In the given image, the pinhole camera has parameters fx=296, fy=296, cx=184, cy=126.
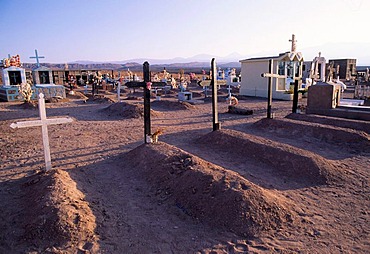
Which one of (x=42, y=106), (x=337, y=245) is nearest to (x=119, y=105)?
(x=42, y=106)

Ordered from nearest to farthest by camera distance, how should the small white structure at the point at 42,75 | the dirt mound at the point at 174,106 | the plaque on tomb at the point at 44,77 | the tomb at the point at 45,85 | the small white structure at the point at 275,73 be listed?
the dirt mound at the point at 174,106 < the tomb at the point at 45,85 < the small white structure at the point at 275,73 < the small white structure at the point at 42,75 < the plaque on tomb at the point at 44,77

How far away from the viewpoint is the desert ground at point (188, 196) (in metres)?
3.82

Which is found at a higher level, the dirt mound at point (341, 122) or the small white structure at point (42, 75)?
the small white structure at point (42, 75)

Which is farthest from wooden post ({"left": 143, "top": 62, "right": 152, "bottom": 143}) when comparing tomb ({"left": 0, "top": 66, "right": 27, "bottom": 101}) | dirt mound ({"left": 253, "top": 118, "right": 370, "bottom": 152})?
tomb ({"left": 0, "top": 66, "right": 27, "bottom": 101})

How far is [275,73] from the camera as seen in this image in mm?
21484

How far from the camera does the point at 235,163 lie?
7047 millimetres

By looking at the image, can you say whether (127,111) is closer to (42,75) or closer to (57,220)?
(57,220)

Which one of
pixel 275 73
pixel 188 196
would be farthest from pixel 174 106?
pixel 188 196

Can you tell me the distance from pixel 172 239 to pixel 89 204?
5.29ft

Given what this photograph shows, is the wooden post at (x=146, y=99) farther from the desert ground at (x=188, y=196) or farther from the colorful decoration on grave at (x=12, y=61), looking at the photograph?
the colorful decoration on grave at (x=12, y=61)

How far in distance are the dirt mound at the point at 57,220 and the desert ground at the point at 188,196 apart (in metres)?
0.01

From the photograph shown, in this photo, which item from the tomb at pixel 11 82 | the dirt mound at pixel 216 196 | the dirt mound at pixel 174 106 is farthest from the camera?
the tomb at pixel 11 82

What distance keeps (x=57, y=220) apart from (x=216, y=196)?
90.4 inches

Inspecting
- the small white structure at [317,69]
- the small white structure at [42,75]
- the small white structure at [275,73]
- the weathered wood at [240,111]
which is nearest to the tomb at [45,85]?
the small white structure at [42,75]
